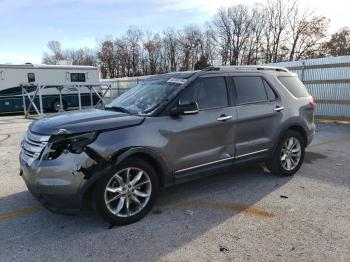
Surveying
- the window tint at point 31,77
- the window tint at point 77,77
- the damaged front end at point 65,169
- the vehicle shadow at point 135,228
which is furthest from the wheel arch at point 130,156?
the window tint at point 77,77

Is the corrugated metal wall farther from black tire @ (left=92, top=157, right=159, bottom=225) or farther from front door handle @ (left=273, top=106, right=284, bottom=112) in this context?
black tire @ (left=92, top=157, right=159, bottom=225)

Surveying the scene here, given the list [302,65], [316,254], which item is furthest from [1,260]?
[302,65]

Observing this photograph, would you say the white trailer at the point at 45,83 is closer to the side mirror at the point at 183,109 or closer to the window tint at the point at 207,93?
the window tint at the point at 207,93

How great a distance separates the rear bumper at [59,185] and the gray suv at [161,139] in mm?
11

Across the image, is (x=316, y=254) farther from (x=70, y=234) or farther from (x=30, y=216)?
(x=30, y=216)

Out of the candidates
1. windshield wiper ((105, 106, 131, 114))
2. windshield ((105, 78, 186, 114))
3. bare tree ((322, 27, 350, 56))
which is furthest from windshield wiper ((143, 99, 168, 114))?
bare tree ((322, 27, 350, 56))

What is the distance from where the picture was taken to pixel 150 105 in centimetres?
449

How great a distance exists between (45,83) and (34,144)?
18.7m

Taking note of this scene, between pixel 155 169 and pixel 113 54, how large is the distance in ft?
219

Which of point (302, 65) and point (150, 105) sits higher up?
point (302, 65)

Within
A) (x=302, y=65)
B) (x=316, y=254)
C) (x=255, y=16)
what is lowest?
(x=316, y=254)

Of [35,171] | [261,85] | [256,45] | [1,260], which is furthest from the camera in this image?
[256,45]

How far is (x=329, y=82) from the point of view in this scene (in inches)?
491

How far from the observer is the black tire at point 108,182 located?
12.3 ft
